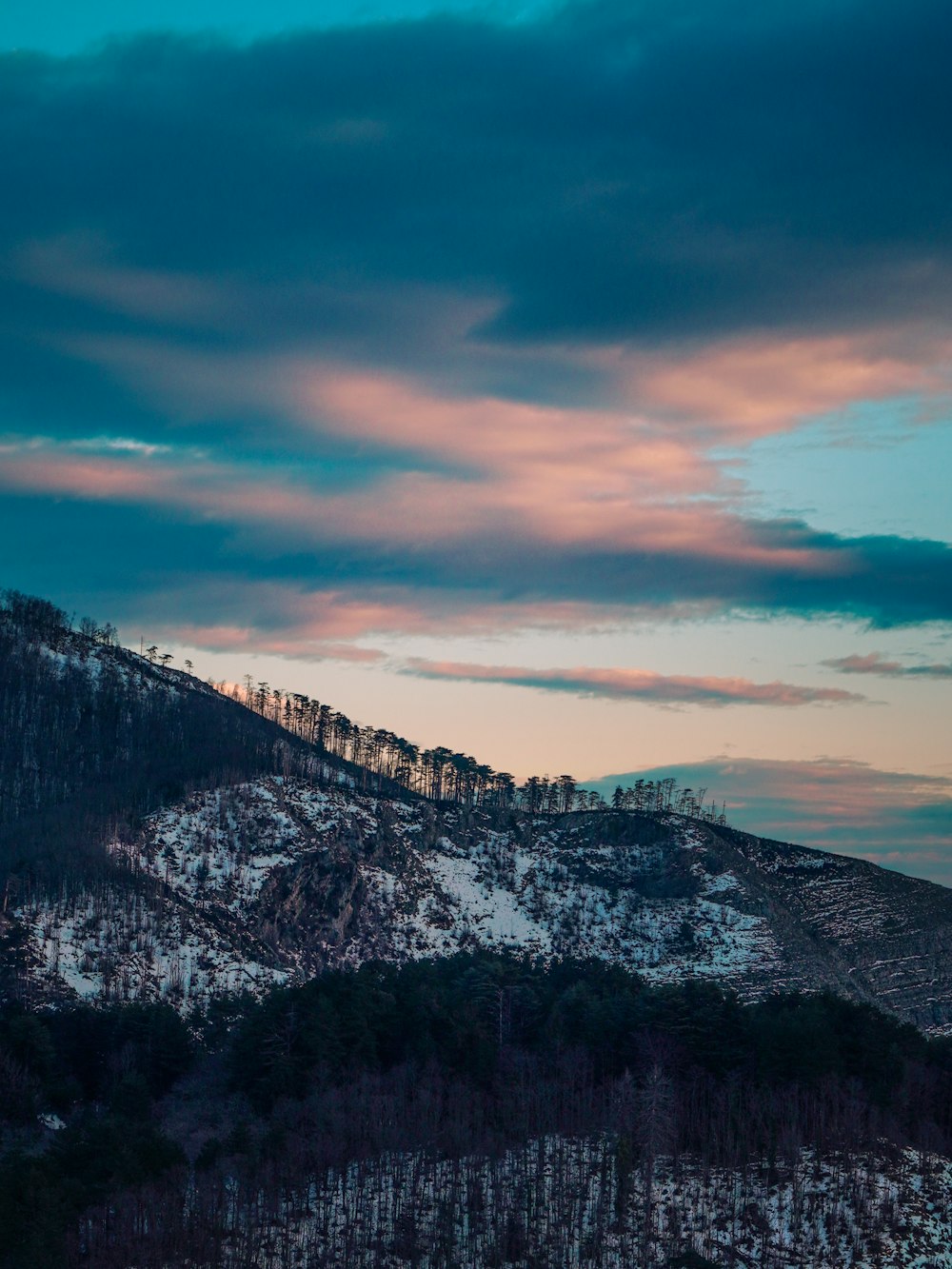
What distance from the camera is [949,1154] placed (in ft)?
299

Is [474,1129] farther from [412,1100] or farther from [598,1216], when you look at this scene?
[598,1216]

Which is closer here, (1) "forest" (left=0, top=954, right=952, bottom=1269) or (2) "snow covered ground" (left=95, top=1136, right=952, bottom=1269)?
(2) "snow covered ground" (left=95, top=1136, right=952, bottom=1269)

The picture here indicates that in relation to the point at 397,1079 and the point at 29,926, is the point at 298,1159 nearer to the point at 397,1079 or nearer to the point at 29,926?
the point at 397,1079

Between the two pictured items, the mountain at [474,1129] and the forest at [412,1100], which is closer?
the mountain at [474,1129]

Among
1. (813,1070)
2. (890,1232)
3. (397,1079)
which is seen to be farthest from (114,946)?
(890,1232)

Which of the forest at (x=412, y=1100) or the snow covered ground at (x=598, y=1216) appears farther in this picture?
the forest at (x=412, y=1100)

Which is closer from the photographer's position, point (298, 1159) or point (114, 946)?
point (298, 1159)

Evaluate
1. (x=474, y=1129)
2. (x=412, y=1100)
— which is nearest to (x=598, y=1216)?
(x=474, y=1129)

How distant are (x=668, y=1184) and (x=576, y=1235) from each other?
8.30 meters

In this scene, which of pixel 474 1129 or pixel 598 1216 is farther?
pixel 474 1129

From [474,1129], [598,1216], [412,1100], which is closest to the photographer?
[598,1216]

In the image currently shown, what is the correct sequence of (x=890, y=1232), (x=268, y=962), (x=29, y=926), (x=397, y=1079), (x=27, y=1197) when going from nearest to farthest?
(x=27, y=1197), (x=890, y=1232), (x=397, y=1079), (x=29, y=926), (x=268, y=962)

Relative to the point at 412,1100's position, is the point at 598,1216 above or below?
below

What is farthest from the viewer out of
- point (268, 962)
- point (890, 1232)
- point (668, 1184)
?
point (268, 962)
